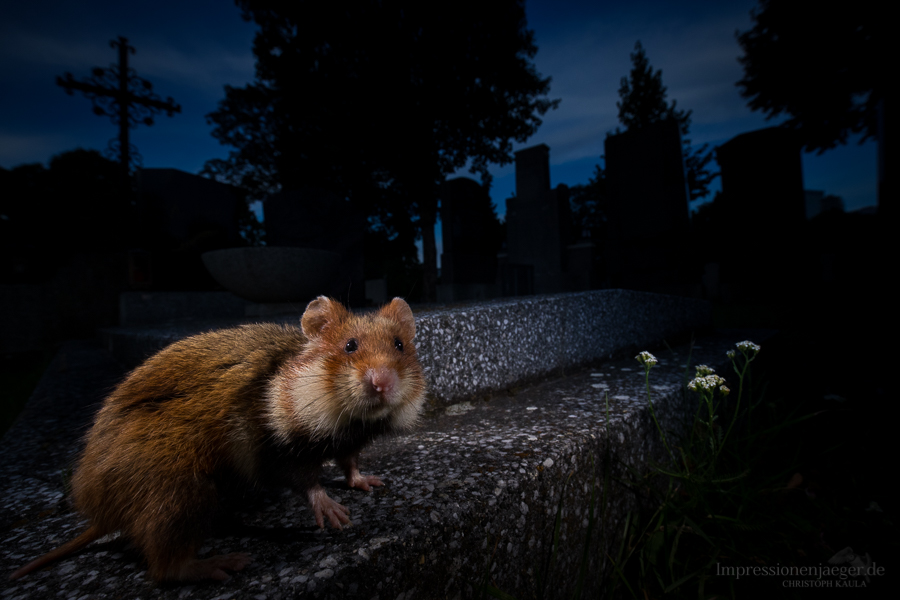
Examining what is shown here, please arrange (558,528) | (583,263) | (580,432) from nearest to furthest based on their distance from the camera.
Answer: (558,528) < (580,432) < (583,263)

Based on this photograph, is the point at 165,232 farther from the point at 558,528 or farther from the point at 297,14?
the point at 297,14

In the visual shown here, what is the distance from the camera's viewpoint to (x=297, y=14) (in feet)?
53.7

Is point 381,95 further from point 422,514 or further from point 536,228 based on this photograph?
point 422,514

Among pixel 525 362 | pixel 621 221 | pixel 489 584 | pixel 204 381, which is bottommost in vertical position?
pixel 489 584

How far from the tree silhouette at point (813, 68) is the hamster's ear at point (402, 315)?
2092cm

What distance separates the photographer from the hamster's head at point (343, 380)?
112 centimetres

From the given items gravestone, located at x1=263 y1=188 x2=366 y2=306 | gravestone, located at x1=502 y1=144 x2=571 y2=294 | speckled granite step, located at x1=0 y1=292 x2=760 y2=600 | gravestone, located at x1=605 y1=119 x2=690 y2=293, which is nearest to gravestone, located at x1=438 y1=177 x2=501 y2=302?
gravestone, located at x1=502 y1=144 x2=571 y2=294

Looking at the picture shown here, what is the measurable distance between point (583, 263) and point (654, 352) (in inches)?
599

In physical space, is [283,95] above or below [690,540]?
above

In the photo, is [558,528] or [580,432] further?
[580,432]

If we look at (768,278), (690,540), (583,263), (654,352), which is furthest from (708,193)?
(690,540)

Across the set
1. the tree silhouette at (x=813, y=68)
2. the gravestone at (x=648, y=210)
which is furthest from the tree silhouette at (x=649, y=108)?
the gravestone at (x=648, y=210)

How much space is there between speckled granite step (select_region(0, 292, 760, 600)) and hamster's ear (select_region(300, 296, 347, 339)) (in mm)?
538

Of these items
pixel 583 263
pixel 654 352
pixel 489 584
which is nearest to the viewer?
pixel 489 584
